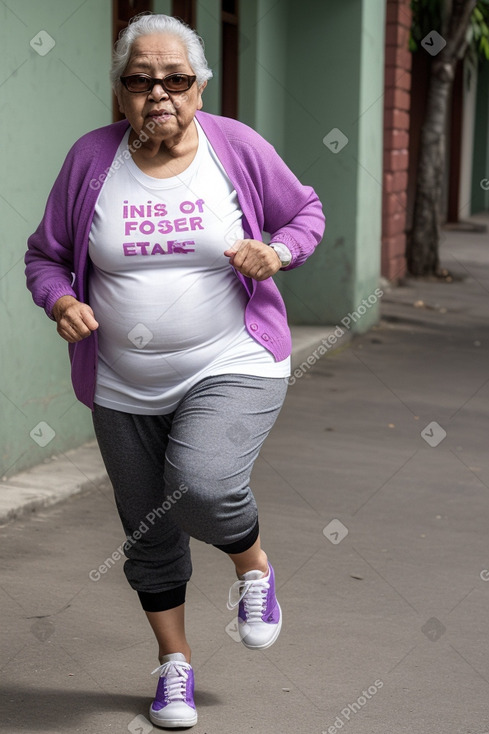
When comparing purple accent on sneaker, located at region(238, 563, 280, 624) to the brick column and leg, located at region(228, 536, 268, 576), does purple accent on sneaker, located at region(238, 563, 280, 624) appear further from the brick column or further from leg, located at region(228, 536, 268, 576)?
the brick column

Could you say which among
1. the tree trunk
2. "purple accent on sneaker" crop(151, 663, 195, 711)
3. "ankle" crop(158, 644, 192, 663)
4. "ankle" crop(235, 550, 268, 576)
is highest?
"ankle" crop(235, 550, 268, 576)

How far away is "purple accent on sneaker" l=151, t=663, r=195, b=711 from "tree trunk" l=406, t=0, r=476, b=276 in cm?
1133

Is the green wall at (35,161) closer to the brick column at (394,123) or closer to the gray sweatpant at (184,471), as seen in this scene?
the gray sweatpant at (184,471)

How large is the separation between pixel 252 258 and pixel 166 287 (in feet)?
0.80

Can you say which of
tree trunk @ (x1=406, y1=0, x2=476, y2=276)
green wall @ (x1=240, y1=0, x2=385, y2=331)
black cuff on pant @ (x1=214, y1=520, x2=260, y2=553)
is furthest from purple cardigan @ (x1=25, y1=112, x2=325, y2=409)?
tree trunk @ (x1=406, y1=0, x2=476, y2=276)

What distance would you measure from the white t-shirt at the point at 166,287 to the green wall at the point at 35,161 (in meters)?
2.52

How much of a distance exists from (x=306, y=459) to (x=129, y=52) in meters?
3.58

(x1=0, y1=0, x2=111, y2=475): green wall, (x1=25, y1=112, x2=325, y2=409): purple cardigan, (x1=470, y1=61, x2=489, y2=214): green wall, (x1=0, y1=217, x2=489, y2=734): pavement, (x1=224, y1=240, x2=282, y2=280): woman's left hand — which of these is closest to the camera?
(x1=224, y1=240, x2=282, y2=280): woman's left hand

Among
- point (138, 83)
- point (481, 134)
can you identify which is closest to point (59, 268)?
point (138, 83)

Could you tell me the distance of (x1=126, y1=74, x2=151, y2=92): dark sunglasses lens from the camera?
10.5ft

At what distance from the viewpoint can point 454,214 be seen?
77.9 feet

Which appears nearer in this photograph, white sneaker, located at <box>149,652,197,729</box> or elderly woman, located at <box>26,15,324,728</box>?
elderly woman, located at <box>26,15,324,728</box>

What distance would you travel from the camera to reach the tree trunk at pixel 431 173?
1422 centimetres

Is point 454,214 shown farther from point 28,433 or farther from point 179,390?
point 179,390
